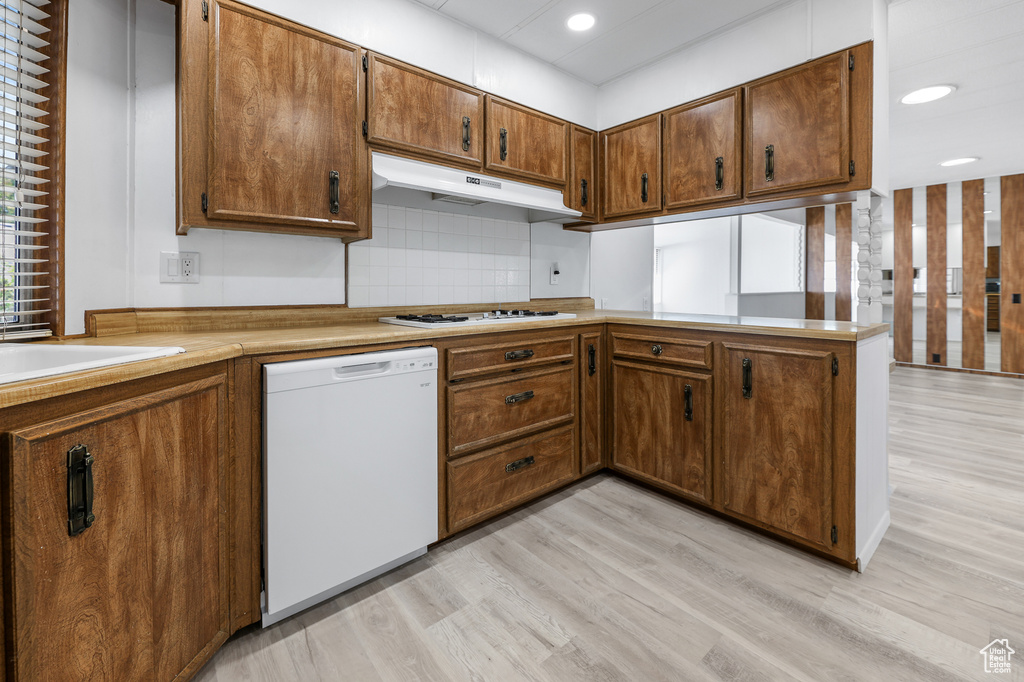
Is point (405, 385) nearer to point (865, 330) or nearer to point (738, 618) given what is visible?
point (738, 618)

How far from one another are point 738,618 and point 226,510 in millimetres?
1632

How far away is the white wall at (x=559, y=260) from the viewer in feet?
10.2

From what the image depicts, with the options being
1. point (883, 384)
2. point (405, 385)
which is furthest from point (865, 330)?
point (405, 385)

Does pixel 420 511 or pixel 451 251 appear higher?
pixel 451 251

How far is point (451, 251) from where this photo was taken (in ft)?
8.80

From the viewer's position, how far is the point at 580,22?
95.1 inches

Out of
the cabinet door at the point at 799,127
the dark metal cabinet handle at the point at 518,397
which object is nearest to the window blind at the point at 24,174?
the dark metal cabinet handle at the point at 518,397

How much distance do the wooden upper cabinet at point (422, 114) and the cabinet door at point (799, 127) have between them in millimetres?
1374

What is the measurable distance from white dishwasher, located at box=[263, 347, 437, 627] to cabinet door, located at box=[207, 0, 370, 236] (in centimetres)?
70

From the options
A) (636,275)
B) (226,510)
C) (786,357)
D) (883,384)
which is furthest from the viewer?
(636,275)

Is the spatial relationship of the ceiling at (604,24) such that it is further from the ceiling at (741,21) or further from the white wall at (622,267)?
the white wall at (622,267)

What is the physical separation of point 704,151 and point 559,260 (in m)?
1.10

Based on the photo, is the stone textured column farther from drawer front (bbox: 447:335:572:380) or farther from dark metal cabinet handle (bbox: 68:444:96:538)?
dark metal cabinet handle (bbox: 68:444:96:538)

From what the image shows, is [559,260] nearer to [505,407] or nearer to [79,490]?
[505,407]
